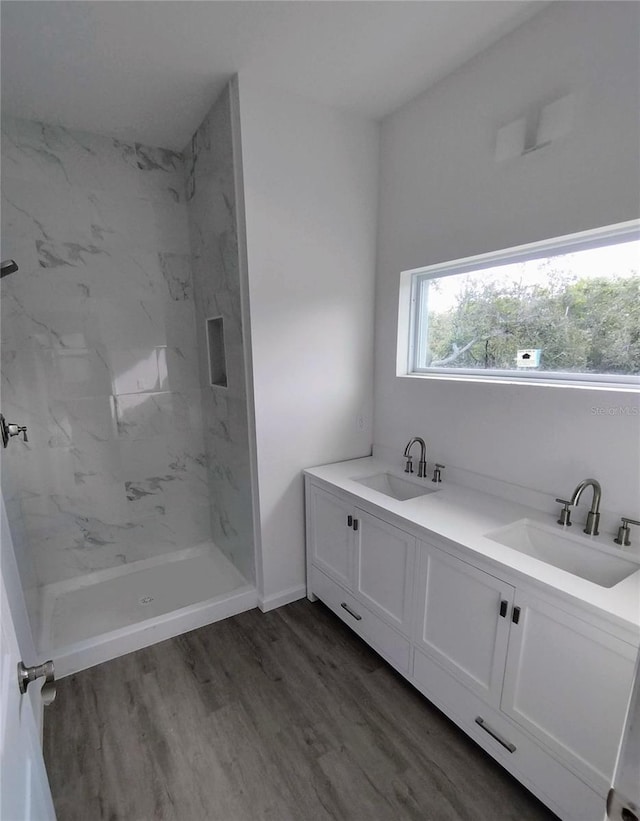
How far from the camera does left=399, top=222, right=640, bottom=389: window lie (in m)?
1.53

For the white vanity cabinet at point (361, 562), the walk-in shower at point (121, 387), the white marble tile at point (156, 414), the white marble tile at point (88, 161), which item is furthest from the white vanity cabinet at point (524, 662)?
the white marble tile at point (88, 161)

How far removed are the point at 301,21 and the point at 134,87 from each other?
91cm

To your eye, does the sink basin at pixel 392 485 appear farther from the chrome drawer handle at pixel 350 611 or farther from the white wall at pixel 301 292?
the chrome drawer handle at pixel 350 611

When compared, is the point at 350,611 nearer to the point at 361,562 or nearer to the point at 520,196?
the point at 361,562

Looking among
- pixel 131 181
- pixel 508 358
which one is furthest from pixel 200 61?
pixel 508 358

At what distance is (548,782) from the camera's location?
1.28 metres

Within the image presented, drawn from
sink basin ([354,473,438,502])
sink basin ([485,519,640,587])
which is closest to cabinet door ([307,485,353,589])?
sink basin ([354,473,438,502])

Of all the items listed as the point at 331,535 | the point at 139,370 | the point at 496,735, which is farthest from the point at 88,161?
the point at 496,735

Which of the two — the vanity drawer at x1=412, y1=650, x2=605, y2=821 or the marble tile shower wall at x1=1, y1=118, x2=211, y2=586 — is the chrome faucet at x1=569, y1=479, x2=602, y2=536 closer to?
the vanity drawer at x1=412, y1=650, x2=605, y2=821

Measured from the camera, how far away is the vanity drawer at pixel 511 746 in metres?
1.20

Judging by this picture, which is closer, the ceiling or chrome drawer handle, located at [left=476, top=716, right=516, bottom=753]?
chrome drawer handle, located at [left=476, top=716, right=516, bottom=753]

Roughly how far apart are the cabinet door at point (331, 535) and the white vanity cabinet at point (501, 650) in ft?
0.08

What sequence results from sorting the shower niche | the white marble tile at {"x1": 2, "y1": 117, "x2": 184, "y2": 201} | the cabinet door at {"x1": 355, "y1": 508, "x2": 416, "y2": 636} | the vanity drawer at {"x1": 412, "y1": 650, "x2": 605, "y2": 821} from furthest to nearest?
the shower niche < the white marble tile at {"x1": 2, "y1": 117, "x2": 184, "y2": 201} < the cabinet door at {"x1": 355, "y1": 508, "x2": 416, "y2": 636} < the vanity drawer at {"x1": 412, "y1": 650, "x2": 605, "y2": 821}

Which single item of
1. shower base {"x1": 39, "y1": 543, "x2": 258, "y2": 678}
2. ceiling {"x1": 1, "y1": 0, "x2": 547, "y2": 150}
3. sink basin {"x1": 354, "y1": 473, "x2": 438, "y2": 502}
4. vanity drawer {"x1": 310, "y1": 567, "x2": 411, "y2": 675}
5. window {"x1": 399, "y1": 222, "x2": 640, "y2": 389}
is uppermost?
ceiling {"x1": 1, "y1": 0, "x2": 547, "y2": 150}
